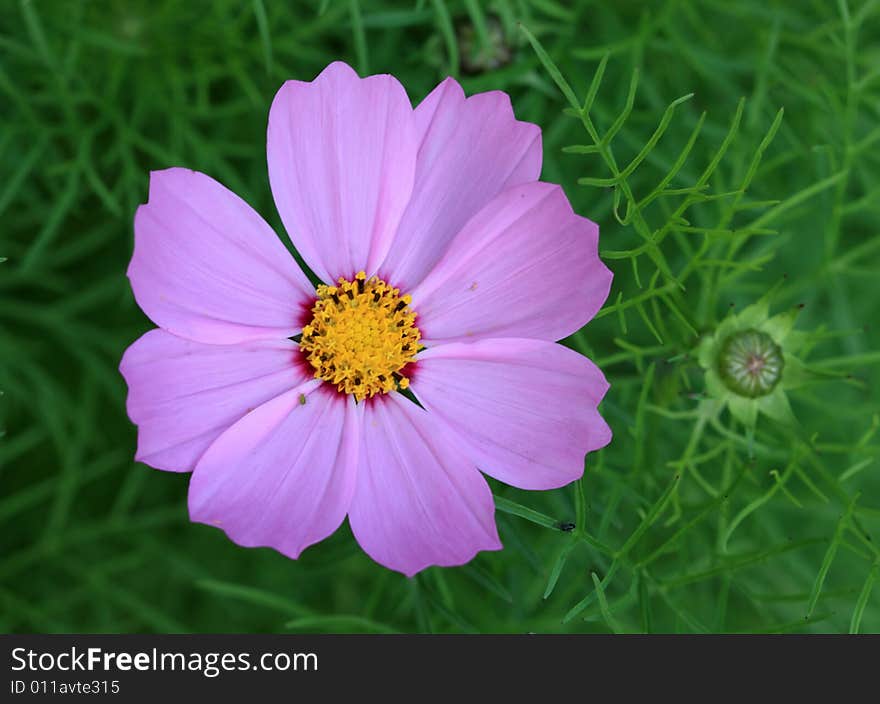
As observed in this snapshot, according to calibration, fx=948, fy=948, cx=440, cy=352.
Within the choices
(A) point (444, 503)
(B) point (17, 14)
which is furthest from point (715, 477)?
(B) point (17, 14)

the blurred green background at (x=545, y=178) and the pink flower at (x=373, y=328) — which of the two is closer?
the pink flower at (x=373, y=328)

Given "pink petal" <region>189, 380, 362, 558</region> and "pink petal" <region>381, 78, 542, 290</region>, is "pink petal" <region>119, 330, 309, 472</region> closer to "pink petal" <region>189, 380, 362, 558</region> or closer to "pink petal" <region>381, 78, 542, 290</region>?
"pink petal" <region>189, 380, 362, 558</region>

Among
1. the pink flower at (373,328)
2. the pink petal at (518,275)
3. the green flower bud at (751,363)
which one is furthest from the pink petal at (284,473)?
the green flower bud at (751,363)

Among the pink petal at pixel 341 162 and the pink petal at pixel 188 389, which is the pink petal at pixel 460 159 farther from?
the pink petal at pixel 188 389

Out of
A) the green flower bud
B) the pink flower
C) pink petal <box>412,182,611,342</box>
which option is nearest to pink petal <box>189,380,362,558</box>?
the pink flower

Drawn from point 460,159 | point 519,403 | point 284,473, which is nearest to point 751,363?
point 519,403

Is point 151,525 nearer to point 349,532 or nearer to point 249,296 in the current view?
point 349,532
